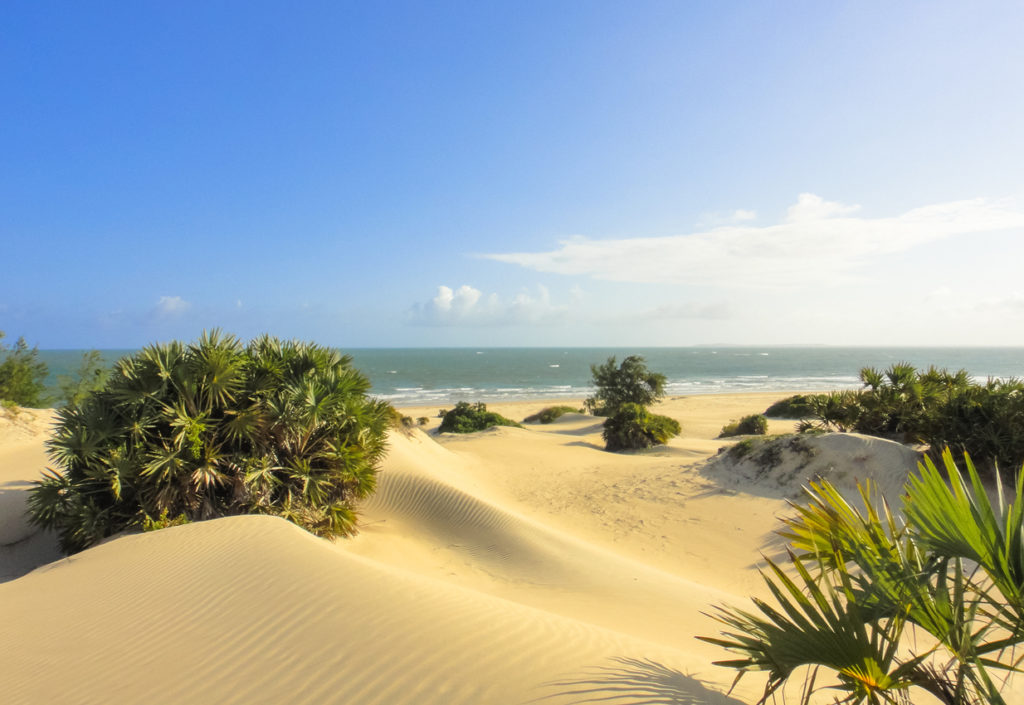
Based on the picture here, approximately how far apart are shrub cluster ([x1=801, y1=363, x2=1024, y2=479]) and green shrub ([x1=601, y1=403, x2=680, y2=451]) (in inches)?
205

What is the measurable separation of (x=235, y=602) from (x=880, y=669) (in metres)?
4.83

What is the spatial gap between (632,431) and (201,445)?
45.2 ft

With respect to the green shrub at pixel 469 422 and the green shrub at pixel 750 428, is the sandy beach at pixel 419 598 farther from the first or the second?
the green shrub at pixel 469 422

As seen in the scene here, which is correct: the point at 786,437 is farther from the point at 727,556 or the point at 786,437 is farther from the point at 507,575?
the point at 507,575

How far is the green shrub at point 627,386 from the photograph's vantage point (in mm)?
28938

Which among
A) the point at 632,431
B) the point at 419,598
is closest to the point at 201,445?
the point at 419,598

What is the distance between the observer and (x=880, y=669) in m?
2.43

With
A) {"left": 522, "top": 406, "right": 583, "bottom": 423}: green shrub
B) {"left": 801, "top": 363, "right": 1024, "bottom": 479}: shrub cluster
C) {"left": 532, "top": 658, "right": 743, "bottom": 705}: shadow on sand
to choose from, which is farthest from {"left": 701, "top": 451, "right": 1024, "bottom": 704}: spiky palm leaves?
{"left": 522, "top": 406, "right": 583, "bottom": 423}: green shrub

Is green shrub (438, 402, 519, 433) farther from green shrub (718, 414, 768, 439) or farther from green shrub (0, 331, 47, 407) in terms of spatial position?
green shrub (0, 331, 47, 407)

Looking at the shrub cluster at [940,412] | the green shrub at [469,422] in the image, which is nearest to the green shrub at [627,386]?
the green shrub at [469,422]

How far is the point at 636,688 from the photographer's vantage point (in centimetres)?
322

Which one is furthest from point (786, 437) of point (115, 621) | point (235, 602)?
point (115, 621)

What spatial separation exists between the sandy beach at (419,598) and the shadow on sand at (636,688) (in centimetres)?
1

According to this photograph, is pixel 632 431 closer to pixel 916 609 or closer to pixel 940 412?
pixel 940 412
